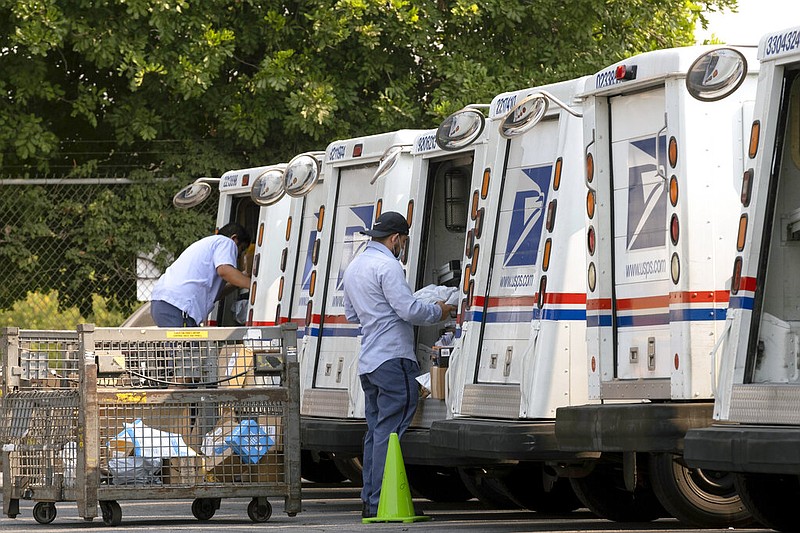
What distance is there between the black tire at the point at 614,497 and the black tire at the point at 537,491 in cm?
59

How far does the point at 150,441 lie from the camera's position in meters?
10.7

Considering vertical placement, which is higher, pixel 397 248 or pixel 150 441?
pixel 397 248

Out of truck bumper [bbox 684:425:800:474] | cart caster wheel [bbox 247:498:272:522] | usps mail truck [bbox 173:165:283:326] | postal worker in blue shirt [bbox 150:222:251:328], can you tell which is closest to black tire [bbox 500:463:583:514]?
cart caster wheel [bbox 247:498:272:522]

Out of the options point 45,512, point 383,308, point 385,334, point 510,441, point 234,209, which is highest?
A: point 234,209

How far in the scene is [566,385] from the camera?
33.3 ft

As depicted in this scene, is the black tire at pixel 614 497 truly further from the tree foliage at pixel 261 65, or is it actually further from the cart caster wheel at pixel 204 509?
the tree foliage at pixel 261 65

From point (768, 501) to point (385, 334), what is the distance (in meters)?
3.34

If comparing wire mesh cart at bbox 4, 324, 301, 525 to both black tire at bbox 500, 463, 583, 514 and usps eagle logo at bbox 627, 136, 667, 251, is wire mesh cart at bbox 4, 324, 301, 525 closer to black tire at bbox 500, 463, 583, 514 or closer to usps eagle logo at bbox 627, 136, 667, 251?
black tire at bbox 500, 463, 583, 514

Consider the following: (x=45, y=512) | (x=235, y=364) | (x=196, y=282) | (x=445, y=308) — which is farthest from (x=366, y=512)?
(x=196, y=282)

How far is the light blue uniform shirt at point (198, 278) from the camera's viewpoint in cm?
1436

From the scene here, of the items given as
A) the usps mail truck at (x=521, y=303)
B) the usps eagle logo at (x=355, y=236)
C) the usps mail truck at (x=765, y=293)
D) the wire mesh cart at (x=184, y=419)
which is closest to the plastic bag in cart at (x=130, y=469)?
the wire mesh cart at (x=184, y=419)

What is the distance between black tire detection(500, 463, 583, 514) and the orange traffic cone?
703 millimetres

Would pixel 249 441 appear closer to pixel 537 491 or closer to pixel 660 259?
pixel 537 491

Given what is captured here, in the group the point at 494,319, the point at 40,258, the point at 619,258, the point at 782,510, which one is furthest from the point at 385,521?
the point at 40,258
